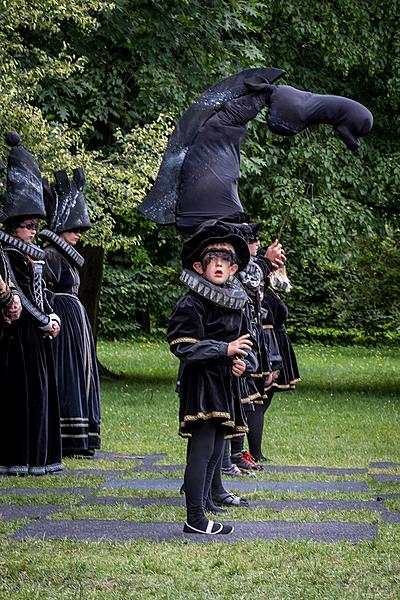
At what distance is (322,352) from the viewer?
38969 millimetres

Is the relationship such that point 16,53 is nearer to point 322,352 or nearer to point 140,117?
point 140,117

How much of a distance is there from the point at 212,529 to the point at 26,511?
149 centimetres

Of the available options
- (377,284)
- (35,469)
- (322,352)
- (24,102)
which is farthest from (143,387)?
(322,352)

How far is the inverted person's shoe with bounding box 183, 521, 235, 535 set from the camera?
24.6ft

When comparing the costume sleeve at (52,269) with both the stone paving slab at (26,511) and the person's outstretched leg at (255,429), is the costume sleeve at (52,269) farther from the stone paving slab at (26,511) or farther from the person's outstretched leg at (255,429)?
the stone paving slab at (26,511)

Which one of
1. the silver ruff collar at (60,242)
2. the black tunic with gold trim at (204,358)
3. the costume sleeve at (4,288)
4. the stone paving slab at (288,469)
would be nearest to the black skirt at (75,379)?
the silver ruff collar at (60,242)

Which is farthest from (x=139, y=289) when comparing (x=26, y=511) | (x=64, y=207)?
(x=26, y=511)

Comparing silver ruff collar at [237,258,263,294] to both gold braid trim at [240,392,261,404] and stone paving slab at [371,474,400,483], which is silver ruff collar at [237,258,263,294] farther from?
stone paving slab at [371,474,400,483]

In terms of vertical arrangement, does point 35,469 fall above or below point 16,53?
below

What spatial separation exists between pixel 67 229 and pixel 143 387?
1153 cm

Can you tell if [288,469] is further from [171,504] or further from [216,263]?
[216,263]

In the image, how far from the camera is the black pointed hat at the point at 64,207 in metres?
12.6

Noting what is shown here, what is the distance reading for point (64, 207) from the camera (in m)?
12.7

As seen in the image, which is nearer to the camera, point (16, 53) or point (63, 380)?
point (63, 380)
